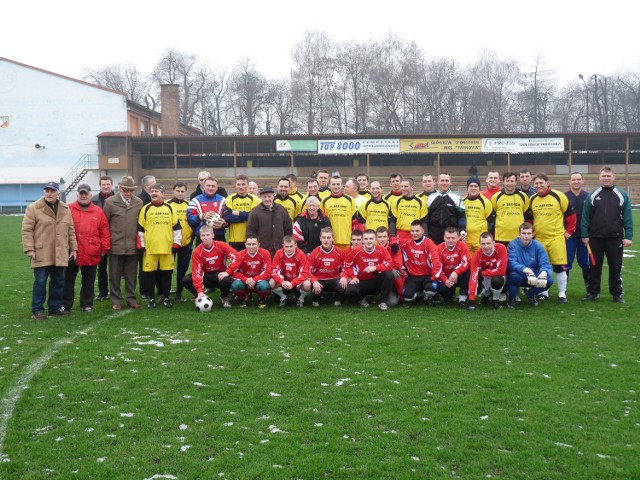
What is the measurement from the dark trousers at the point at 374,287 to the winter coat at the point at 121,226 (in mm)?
3243

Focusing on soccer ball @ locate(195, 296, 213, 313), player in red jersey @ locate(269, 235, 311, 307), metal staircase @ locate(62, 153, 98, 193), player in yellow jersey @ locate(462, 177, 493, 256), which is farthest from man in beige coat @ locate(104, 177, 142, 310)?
metal staircase @ locate(62, 153, 98, 193)

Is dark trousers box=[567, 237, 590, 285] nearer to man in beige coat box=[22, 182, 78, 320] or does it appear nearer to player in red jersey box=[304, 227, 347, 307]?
player in red jersey box=[304, 227, 347, 307]

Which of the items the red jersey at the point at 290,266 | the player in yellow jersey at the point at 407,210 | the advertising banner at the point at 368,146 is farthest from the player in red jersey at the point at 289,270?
the advertising banner at the point at 368,146

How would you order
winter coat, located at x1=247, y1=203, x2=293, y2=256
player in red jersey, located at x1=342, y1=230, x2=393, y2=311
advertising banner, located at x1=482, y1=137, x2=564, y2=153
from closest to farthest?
player in red jersey, located at x1=342, y1=230, x2=393, y2=311 → winter coat, located at x1=247, y1=203, x2=293, y2=256 → advertising banner, located at x1=482, y1=137, x2=564, y2=153

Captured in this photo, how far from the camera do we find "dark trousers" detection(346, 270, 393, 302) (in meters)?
8.95

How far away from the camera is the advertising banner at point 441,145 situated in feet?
148

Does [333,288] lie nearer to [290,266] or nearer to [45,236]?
[290,266]

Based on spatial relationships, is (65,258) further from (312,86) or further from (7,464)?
(312,86)

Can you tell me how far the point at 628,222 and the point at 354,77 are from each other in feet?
180

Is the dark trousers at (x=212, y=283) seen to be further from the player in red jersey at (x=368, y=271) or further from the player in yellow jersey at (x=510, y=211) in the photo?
the player in yellow jersey at (x=510, y=211)

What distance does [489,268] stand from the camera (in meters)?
8.95

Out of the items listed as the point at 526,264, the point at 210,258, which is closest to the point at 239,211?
the point at 210,258

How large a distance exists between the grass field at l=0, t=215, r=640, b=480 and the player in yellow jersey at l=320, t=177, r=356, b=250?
192 cm

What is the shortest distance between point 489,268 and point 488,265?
0.15 ft
